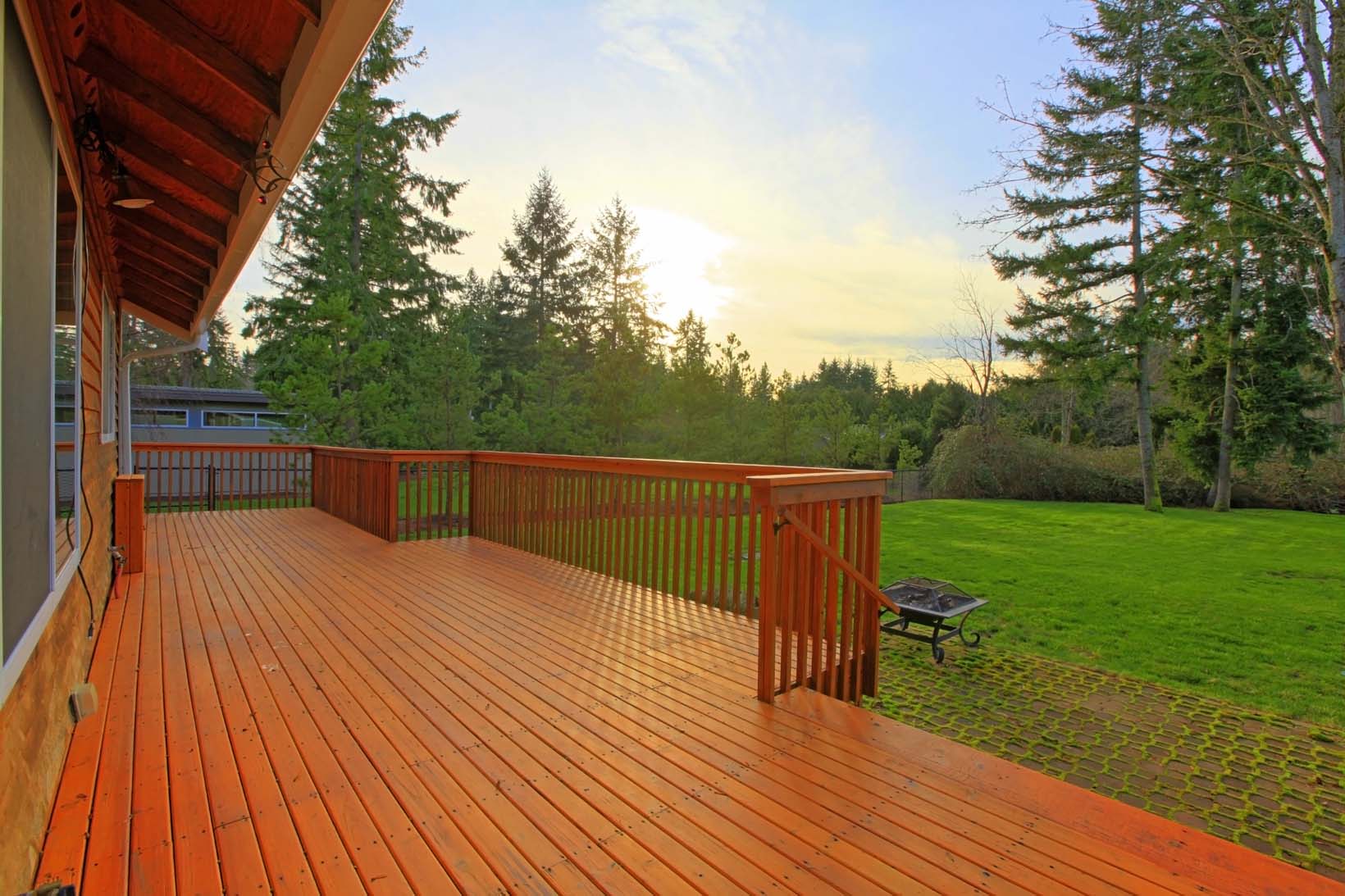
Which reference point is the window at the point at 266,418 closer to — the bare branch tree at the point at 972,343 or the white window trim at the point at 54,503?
the white window trim at the point at 54,503

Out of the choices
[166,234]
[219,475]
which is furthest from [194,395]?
[166,234]

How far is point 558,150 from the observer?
1241cm

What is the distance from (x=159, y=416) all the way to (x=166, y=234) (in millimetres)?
16619

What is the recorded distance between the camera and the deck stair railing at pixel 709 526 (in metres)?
2.88

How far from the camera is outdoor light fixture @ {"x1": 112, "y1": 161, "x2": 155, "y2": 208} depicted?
2.98 m

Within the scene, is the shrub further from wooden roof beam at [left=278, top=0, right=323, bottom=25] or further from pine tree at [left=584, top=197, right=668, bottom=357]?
wooden roof beam at [left=278, top=0, right=323, bottom=25]

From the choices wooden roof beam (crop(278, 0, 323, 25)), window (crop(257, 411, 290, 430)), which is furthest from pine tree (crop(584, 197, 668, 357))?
wooden roof beam (crop(278, 0, 323, 25))

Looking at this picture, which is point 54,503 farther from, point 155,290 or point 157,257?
point 155,290

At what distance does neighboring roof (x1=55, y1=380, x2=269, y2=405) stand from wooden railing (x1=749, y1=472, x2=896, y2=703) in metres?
16.2

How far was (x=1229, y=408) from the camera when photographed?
15.5 m

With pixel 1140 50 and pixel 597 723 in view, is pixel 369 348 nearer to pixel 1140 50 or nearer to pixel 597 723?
pixel 597 723

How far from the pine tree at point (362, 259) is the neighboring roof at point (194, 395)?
204cm

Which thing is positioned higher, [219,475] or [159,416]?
[159,416]

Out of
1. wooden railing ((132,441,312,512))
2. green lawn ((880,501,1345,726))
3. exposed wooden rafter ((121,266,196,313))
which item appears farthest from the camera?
wooden railing ((132,441,312,512))
